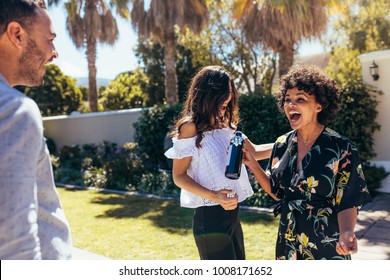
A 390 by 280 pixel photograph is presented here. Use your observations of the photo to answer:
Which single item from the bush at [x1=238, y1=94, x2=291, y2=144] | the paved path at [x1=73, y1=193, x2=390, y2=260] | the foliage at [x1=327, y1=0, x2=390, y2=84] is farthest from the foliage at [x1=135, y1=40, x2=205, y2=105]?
the paved path at [x1=73, y1=193, x2=390, y2=260]

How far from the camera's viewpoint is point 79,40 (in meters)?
16.6

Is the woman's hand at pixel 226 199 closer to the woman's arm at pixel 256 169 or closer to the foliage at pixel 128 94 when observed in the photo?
the woman's arm at pixel 256 169

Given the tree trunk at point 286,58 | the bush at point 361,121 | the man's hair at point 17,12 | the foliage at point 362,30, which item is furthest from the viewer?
the foliage at point 362,30

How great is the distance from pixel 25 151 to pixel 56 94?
23.8 metres

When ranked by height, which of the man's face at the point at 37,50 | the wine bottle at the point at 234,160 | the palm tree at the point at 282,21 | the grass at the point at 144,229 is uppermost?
the palm tree at the point at 282,21

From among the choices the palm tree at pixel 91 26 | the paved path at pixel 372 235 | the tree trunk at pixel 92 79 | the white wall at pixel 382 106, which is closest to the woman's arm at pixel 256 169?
the paved path at pixel 372 235

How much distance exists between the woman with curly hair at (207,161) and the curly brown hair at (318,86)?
0.40 meters

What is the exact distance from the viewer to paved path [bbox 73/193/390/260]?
459 cm

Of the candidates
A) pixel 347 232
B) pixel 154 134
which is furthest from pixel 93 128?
pixel 347 232

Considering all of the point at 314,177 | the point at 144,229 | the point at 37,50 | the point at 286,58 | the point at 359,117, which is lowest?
the point at 144,229

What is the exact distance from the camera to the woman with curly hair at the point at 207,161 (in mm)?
2400

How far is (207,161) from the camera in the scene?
97.6 inches

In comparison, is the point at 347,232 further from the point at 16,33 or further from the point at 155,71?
the point at 155,71

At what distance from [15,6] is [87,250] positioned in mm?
4655
